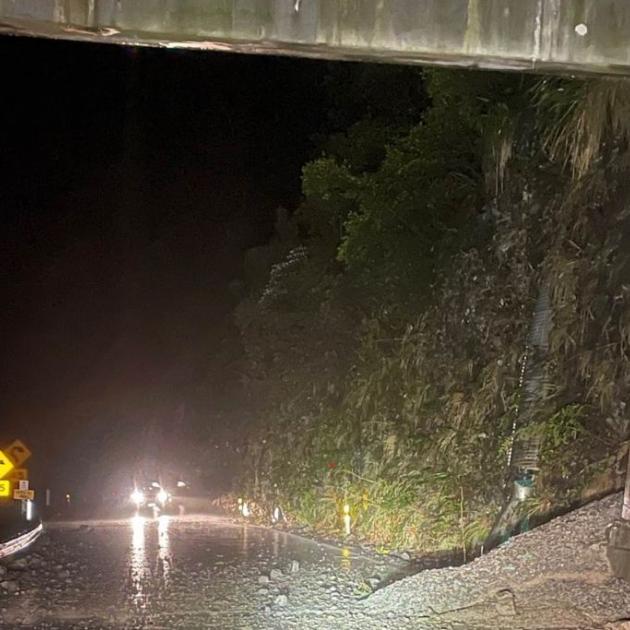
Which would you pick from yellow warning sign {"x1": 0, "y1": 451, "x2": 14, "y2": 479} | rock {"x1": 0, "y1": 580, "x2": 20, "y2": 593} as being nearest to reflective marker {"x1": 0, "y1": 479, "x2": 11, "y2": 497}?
yellow warning sign {"x1": 0, "y1": 451, "x2": 14, "y2": 479}

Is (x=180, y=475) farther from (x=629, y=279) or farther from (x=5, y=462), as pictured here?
(x=629, y=279)

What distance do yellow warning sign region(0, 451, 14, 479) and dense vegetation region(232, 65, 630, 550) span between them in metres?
7.05

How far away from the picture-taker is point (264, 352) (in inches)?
1212

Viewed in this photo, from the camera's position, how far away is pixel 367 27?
5.95 m

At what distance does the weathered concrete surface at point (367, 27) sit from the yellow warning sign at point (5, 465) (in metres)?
19.8

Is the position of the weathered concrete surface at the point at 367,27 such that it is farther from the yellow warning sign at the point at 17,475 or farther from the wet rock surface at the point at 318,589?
the yellow warning sign at the point at 17,475

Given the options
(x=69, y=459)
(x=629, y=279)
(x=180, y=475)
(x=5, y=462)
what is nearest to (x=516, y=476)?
(x=629, y=279)

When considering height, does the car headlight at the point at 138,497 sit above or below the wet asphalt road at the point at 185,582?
below

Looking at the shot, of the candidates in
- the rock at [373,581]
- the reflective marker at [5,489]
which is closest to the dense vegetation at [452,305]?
the rock at [373,581]

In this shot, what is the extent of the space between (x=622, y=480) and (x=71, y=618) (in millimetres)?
6882

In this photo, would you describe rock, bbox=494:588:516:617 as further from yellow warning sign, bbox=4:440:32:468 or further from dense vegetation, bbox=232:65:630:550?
yellow warning sign, bbox=4:440:32:468

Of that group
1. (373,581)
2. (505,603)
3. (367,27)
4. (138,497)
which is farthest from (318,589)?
(138,497)

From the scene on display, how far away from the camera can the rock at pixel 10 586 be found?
12703mm

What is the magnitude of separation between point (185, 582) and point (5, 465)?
12644 mm
